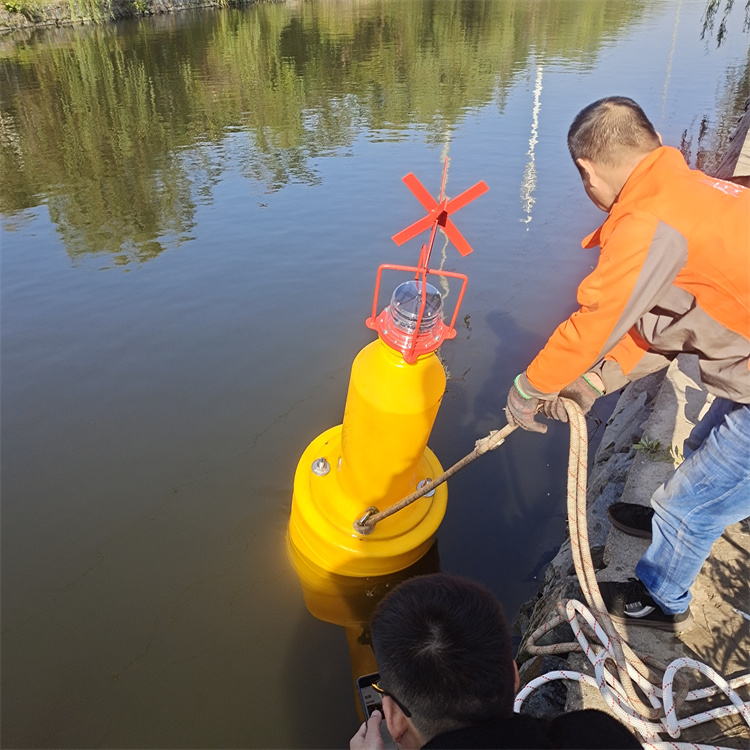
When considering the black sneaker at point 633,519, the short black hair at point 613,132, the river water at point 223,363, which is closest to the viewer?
the short black hair at point 613,132

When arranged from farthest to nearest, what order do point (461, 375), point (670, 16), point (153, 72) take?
1. point (670, 16)
2. point (153, 72)
3. point (461, 375)

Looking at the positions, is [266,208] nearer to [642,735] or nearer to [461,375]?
[461,375]

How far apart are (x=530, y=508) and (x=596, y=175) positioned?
257 cm

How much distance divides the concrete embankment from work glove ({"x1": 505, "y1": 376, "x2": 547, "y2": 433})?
105 centimetres

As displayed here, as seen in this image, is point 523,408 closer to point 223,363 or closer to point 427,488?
point 427,488

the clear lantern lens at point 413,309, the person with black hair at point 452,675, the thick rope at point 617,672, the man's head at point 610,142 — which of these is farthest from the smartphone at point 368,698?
the man's head at point 610,142

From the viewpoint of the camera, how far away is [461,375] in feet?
16.8

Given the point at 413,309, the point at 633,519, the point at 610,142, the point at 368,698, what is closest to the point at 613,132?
the point at 610,142

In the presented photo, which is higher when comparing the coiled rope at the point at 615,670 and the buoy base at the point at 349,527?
the coiled rope at the point at 615,670

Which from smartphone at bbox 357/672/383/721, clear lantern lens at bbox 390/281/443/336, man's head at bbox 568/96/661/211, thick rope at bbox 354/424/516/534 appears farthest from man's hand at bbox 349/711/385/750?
man's head at bbox 568/96/661/211

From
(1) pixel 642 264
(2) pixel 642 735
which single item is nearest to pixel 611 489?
(2) pixel 642 735

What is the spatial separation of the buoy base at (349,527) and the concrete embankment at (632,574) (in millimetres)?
753

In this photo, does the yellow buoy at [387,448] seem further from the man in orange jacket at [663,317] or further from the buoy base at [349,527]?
the man in orange jacket at [663,317]

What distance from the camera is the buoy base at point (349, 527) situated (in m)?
2.86
